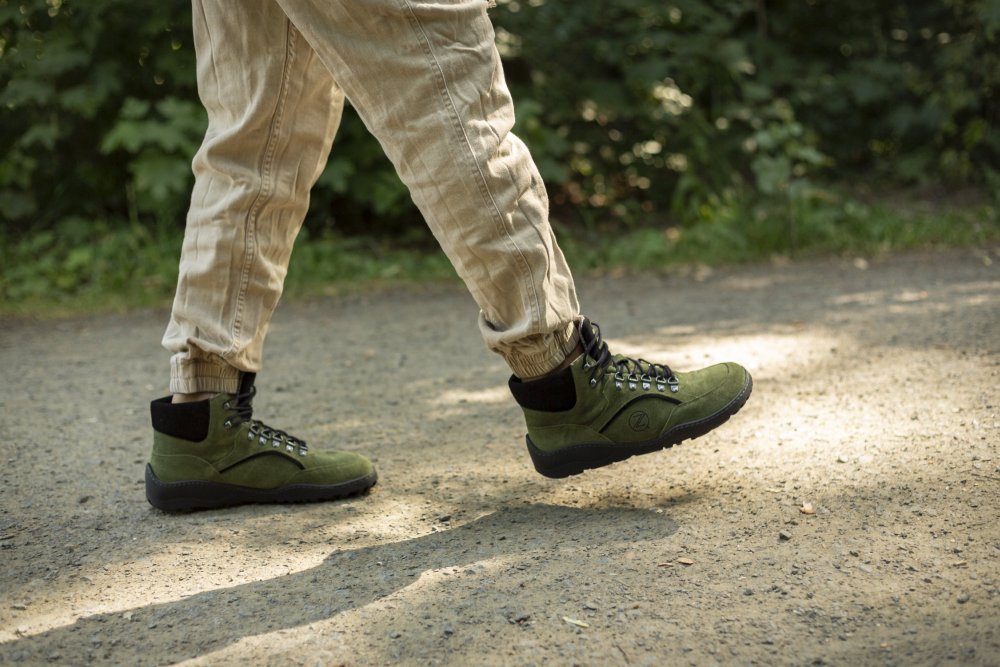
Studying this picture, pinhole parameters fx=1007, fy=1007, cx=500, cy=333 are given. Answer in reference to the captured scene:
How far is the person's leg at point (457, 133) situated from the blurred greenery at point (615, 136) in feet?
10.8

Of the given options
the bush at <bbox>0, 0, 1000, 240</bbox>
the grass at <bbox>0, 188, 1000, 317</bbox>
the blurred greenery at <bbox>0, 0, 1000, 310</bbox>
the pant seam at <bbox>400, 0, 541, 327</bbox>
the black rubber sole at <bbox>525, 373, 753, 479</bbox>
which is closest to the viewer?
the pant seam at <bbox>400, 0, 541, 327</bbox>

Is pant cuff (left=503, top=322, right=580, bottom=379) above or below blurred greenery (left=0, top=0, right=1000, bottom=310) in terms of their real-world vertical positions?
below

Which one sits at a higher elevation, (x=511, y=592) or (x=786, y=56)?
(x=786, y=56)

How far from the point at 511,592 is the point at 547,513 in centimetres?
39

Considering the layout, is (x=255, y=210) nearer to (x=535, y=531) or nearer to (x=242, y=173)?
(x=242, y=173)

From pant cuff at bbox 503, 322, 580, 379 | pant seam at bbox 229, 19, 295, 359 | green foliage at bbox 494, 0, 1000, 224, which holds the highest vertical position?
green foliage at bbox 494, 0, 1000, 224

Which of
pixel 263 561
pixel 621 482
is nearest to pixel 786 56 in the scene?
pixel 621 482

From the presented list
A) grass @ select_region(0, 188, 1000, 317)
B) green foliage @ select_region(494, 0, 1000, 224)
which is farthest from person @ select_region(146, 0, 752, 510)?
green foliage @ select_region(494, 0, 1000, 224)

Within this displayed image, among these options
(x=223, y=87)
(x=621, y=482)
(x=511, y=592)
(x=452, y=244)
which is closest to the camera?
(x=511, y=592)

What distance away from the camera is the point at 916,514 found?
6.09ft

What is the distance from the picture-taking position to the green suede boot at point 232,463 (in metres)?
2.09

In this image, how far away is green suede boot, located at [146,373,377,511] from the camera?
209 cm

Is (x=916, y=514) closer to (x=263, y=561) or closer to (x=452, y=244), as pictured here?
(x=452, y=244)

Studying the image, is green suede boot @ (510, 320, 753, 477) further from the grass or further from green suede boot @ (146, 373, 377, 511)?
the grass
